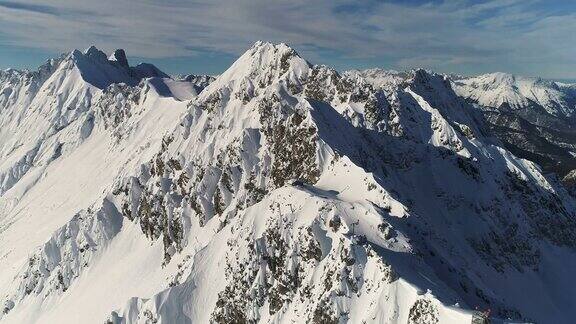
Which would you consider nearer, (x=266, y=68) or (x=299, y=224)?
(x=299, y=224)

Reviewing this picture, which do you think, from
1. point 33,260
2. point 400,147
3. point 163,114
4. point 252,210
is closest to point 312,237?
point 252,210

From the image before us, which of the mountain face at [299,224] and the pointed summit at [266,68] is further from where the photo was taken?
the pointed summit at [266,68]

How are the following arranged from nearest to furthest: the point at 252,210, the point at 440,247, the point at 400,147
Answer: the point at 252,210
the point at 440,247
the point at 400,147

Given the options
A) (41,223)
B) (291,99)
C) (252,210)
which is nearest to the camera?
(252,210)

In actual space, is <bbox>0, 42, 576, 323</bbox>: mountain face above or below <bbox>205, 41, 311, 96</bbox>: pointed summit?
below

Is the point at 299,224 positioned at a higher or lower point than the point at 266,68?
lower

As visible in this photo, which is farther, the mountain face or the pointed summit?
the pointed summit

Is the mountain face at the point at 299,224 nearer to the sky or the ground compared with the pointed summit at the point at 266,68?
nearer to the ground

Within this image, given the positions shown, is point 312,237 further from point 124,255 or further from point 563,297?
point 563,297
